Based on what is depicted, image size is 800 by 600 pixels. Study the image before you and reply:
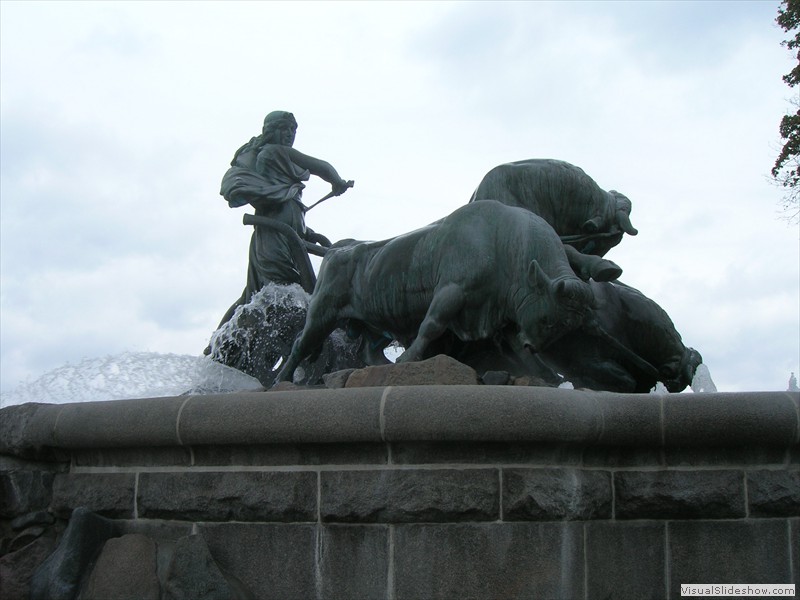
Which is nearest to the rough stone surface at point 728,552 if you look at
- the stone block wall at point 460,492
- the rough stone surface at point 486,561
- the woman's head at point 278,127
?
the stone block wall at point 460,492

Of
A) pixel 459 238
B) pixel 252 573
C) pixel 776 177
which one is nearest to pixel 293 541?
pixel 252 573

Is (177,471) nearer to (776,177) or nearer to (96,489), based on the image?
(96,489)

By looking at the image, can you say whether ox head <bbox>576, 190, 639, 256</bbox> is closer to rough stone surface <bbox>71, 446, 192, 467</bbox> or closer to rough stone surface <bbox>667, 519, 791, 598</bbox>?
rough stone surface <bbox>667, 519, 791, 598</bbox>

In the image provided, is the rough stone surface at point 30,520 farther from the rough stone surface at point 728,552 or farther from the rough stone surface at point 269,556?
the rough stone surface at point 728,552

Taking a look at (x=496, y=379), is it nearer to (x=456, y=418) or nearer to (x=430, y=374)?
(x=430, y=374)

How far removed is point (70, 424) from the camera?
213 inches

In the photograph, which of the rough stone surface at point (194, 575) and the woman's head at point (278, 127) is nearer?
the rough stone surface at point (194, 575)

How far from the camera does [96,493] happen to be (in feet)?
17.6

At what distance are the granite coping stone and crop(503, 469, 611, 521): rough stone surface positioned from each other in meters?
0.17

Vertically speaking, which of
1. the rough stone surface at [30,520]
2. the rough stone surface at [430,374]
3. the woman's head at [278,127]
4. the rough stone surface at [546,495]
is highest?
the woman's head at [278,127]

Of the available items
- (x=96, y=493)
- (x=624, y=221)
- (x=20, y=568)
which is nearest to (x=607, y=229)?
(x=624, y=221)

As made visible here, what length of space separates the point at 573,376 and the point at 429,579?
8.20 ft

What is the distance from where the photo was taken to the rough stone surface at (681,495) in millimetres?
4820

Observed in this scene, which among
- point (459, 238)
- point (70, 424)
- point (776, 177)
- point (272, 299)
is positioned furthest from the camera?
point (776, 177)
